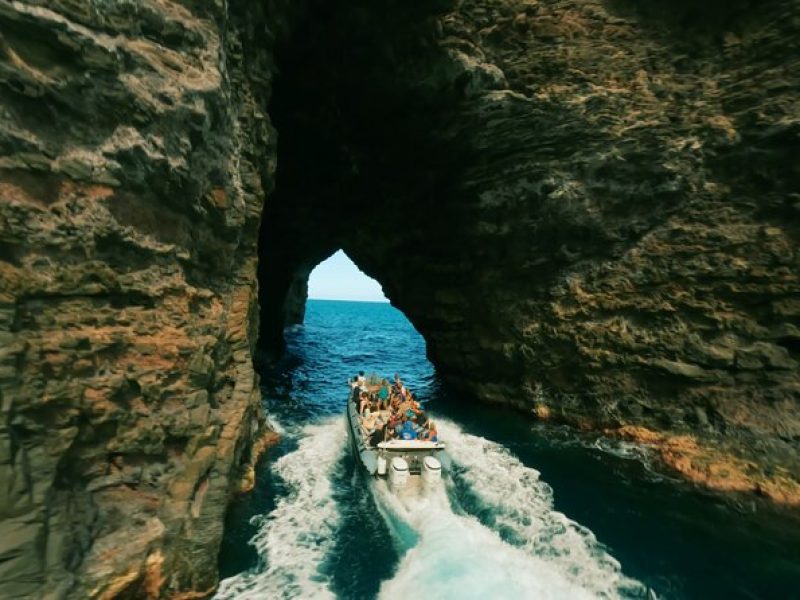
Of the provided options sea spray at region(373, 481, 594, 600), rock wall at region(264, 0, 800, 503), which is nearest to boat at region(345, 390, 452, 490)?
sea spray at region(373, 481, 594, 600)

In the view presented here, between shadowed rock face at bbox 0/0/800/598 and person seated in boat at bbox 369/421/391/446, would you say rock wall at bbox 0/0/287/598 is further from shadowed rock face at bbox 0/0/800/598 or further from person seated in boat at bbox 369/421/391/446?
person seated in boat at bbox 369/421/391/446

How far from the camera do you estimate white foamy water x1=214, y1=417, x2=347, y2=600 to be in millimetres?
8863

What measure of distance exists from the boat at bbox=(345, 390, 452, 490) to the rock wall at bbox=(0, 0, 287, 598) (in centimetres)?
433

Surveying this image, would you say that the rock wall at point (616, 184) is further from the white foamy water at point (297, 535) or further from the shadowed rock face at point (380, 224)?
the white foamy water at point (297, 535)

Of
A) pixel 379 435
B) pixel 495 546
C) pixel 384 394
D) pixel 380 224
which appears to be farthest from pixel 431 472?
pixel 380 224

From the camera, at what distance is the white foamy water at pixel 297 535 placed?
8863mm

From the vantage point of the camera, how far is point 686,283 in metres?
16.0

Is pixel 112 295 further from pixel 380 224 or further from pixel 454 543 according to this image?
pixel 380 224

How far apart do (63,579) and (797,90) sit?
22465mm

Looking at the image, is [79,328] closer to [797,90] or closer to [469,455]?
[469,455]

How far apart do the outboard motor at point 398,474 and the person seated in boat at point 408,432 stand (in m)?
1.22

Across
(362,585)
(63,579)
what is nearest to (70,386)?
(63,579)

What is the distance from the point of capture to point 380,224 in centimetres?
2559

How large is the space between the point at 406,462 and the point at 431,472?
78cm
